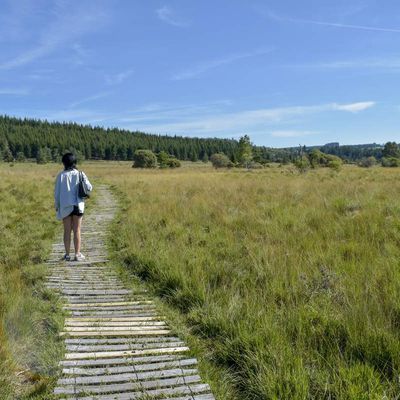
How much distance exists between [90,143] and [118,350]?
124m

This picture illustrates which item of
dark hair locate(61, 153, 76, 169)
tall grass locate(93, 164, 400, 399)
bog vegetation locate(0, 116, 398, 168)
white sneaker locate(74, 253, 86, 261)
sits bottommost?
white sneaker locate(74, 253, 86, 261)

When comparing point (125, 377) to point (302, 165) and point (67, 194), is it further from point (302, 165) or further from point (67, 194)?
point (302, 165)

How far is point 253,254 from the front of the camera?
19.8 ft

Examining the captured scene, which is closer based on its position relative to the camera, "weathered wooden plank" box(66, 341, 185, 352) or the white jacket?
"weathered wooden plank" box(66, 341, 185, 352)

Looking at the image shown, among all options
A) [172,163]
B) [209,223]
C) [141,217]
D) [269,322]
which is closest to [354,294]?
[269,322]

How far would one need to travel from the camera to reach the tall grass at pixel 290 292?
2.92 meters

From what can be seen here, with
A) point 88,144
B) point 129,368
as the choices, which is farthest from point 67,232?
point 88,144

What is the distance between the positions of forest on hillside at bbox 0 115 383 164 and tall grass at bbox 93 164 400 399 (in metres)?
94.9

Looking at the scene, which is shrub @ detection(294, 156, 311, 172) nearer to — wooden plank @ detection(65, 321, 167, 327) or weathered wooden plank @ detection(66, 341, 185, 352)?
wooden plank @ detection(65, 321, 167, 327)

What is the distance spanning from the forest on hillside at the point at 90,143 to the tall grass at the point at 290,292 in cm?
9489

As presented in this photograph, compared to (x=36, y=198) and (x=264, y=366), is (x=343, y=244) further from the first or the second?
(x=36, y=198)

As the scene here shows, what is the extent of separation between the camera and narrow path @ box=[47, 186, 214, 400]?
2930 millimetres

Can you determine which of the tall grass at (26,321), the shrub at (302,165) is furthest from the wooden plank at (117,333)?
the shrub at (302,165)

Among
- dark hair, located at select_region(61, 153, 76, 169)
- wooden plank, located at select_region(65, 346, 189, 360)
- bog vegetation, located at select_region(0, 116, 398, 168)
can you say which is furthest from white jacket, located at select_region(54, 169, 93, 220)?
bog vegetation, located at select_region(0, 116, 398, 168)
